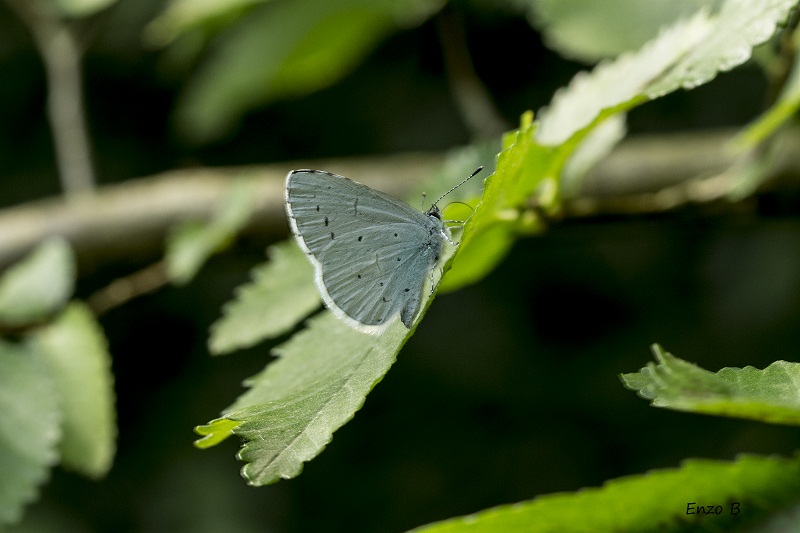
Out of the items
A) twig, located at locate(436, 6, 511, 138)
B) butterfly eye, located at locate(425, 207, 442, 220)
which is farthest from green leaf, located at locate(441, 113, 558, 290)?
twig, located at locate(436, 6, 511, 138)

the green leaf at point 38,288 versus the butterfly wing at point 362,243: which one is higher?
the butterfly wing at point 362,243

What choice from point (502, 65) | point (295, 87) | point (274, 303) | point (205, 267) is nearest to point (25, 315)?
point (205, 267)

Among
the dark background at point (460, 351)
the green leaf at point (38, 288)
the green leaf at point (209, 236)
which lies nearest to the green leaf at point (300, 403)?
the green leaf at point (209, 236)

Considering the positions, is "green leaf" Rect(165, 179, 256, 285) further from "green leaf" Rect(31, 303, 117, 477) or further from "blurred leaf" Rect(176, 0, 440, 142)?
"blurred leaf" Rect(176, 0, 440, 142)

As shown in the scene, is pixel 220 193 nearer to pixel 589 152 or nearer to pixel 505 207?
pixel 589 152

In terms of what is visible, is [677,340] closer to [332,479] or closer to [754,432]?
[754,432]

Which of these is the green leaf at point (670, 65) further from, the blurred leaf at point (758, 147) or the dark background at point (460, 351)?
the dark background at point (460, 351)
